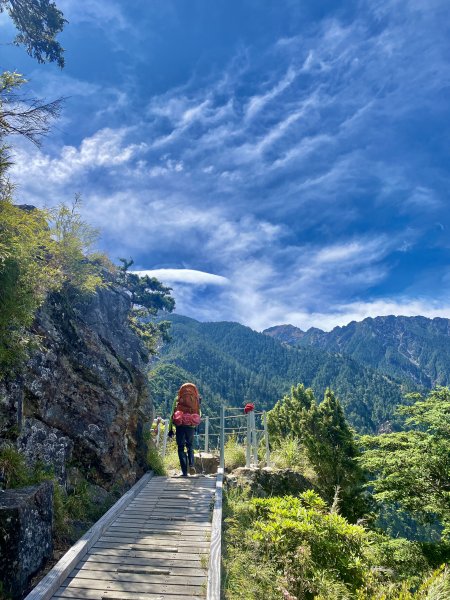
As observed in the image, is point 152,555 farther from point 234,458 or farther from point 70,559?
point 234,458

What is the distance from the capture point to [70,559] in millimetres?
5352

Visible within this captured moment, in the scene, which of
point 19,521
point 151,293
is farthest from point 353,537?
point 151,293

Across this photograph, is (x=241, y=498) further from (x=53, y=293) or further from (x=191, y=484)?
(x=53, y=293)

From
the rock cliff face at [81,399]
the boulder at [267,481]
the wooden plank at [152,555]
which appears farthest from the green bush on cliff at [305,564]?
the rock cliff face at [81,399]

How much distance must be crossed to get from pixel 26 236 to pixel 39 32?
5.45 metres

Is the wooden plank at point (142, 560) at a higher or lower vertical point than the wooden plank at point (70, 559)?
lower

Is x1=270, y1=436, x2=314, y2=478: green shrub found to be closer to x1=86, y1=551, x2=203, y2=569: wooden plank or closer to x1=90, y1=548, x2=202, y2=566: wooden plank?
x1=90, y1=548, x2=202, y2=566: wooden plank

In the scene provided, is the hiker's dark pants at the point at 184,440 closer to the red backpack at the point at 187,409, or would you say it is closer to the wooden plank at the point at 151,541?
the red backpack at the point at 187,409

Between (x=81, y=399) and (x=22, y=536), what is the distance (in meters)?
4.37

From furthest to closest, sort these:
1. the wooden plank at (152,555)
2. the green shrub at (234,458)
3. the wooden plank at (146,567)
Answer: the green shrub at (234,458), the wooden plank at (152,555), the wooden plank at (146,567)

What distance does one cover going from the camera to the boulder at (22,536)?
179 inches

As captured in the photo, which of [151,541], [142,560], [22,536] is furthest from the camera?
[151,541]

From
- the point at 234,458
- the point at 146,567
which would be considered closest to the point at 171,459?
the point at 234,458

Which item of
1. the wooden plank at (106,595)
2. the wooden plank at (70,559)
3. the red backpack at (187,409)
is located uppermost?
the red backpack at (187,409)
